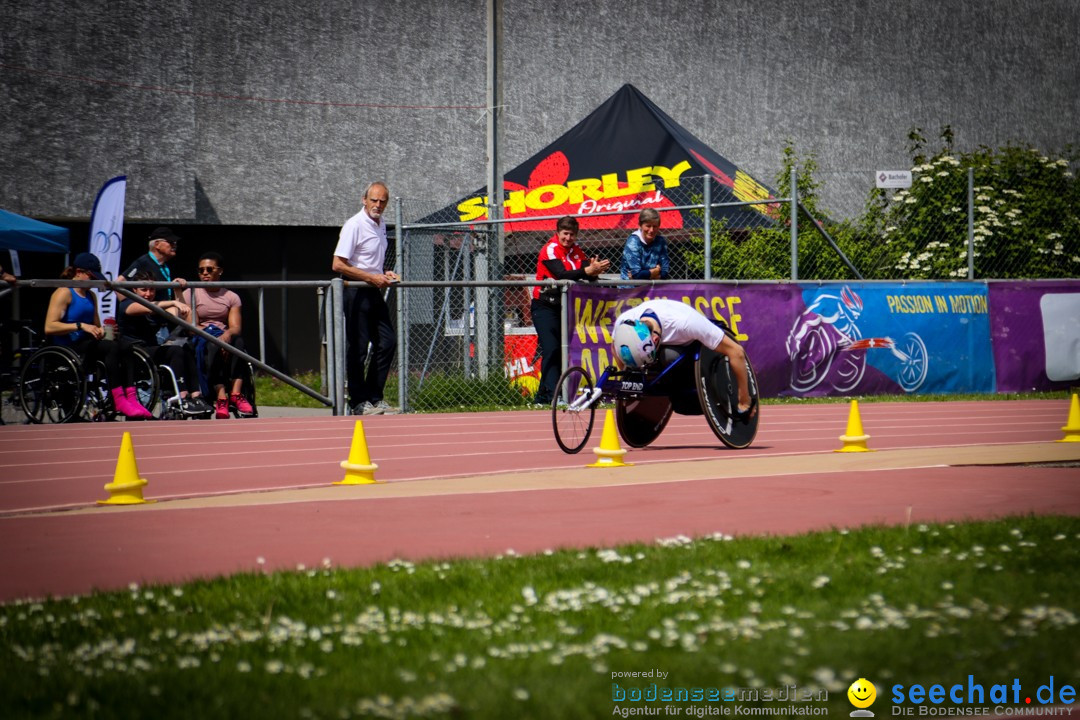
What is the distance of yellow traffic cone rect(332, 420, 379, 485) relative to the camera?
972 cm

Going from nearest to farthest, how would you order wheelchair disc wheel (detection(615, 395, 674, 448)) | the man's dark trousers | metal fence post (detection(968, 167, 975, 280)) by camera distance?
wheelchair disc wheel (detection(615, 395, 674, 448)) < the man's dark trousers < metal fence post (detection(968, 167, 975, 280))

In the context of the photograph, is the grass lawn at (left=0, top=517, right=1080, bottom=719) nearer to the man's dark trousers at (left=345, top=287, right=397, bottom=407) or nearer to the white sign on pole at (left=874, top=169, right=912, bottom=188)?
the man's dark trousers at (left=345, top=287, right=397, bottom=407)

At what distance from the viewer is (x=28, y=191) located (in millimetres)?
26875

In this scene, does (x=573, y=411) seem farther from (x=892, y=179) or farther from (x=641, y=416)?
(x=892, y=179)

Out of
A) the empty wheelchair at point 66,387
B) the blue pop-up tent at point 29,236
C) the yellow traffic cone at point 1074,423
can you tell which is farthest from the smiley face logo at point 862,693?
the blue pop-up tent at point 29,236

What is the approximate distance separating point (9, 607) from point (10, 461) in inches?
242

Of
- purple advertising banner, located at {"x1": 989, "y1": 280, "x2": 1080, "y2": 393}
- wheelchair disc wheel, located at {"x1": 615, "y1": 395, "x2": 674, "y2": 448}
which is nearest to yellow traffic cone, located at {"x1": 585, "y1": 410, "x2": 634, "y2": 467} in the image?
wheelchair disc wheel, located at {"x1": 615, "y1": 395, "x2": 674, "y2": 448}

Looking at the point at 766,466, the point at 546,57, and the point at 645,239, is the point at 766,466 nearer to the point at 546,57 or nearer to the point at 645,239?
the point at 645,239

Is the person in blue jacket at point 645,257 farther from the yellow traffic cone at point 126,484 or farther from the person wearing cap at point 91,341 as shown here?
the yellow traffic cone at point 126,484

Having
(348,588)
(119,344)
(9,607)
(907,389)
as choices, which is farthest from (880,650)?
(907,389)

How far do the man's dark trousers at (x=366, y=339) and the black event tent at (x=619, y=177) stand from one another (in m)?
6.13

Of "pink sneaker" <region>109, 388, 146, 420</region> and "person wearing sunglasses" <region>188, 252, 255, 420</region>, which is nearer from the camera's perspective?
"pink sneaker" <region>109, 388, 146, 420</region>

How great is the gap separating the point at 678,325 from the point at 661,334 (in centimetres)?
14

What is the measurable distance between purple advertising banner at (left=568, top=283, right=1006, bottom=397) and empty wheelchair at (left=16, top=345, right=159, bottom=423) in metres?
5.15
